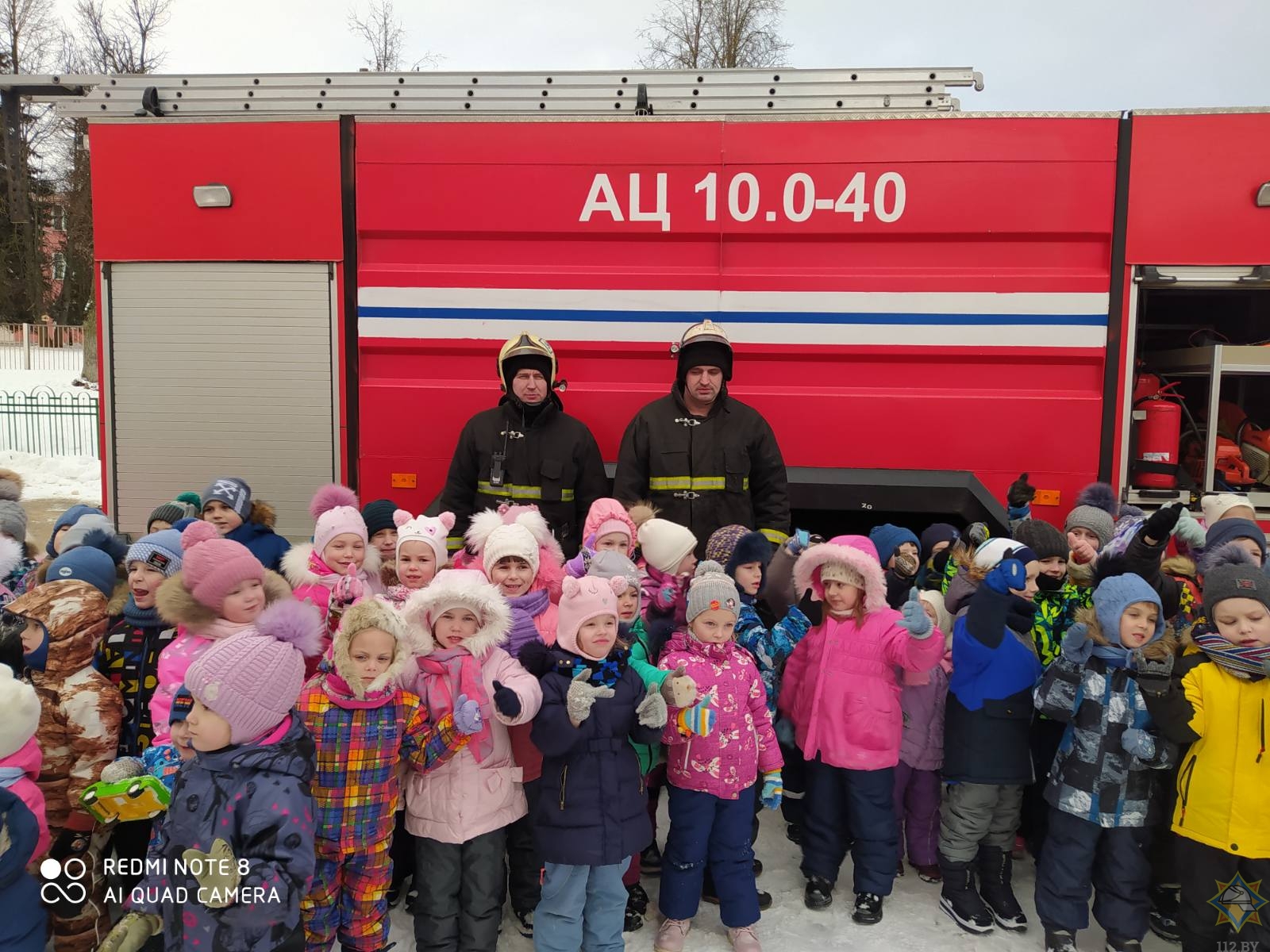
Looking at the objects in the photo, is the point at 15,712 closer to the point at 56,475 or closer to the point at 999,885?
the point at 999,885

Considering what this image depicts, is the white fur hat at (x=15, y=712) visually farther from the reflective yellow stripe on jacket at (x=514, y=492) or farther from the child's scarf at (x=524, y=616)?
the reflective yellow stripe on jacket at (x=514, y=492)

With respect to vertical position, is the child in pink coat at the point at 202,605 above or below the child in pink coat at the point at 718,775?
above

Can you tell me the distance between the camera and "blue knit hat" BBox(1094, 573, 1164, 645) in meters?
2.40

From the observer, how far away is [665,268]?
3822mm

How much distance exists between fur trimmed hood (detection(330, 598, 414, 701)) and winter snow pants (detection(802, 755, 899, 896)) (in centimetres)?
151

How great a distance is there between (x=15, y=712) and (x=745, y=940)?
212cm

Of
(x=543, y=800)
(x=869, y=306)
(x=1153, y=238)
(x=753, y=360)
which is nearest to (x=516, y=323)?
(x=753, y=360)

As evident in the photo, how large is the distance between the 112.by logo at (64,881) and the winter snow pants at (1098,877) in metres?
2.95

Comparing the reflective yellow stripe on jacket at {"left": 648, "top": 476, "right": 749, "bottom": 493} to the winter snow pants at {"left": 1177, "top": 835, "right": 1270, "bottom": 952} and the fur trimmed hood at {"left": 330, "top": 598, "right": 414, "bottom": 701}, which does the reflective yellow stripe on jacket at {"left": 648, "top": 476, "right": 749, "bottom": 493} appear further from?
the winter snow pants at {"left": 1177, "top": 835, "right": 1270, "bottom": 952}

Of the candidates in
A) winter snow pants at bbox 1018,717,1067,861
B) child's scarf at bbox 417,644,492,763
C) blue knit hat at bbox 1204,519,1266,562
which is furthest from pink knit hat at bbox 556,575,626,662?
blue knit hat at bbox 1204,519,1266,562

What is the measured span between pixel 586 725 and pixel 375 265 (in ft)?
8.68

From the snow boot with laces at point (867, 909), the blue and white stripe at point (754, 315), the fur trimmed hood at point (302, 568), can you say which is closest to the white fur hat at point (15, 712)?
the fur trimmed hood at point (302, 568)

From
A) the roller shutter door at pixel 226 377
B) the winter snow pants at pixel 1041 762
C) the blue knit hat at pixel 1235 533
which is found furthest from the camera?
the roller shutter door at pixel 226 377

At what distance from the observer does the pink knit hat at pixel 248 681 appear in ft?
6.21
